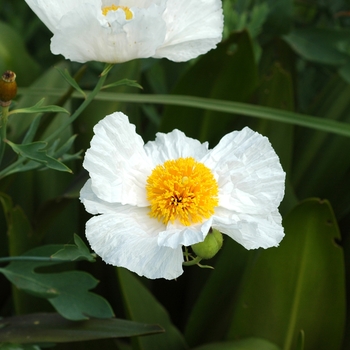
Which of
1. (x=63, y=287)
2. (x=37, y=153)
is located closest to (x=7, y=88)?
(x=37, y=153)

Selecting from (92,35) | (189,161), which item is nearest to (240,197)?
(189,161)

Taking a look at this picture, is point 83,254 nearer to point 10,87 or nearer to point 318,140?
point 10,87

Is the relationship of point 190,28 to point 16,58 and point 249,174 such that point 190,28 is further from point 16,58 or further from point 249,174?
point 16,58

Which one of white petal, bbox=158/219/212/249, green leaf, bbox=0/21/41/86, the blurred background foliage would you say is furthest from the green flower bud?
green leaf, bbox=0/21/41/86

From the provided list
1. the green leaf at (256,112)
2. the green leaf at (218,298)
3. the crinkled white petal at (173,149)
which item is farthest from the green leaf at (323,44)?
the crinkled white petal at (173,149)

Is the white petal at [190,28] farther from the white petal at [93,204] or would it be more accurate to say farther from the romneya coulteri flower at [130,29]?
the white petal at [93,204]

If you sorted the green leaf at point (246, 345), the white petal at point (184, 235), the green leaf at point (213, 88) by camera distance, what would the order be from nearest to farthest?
the white petal at point (184, 235), the green leaf at point (246, 345), the green leaf at point (213, 88)
